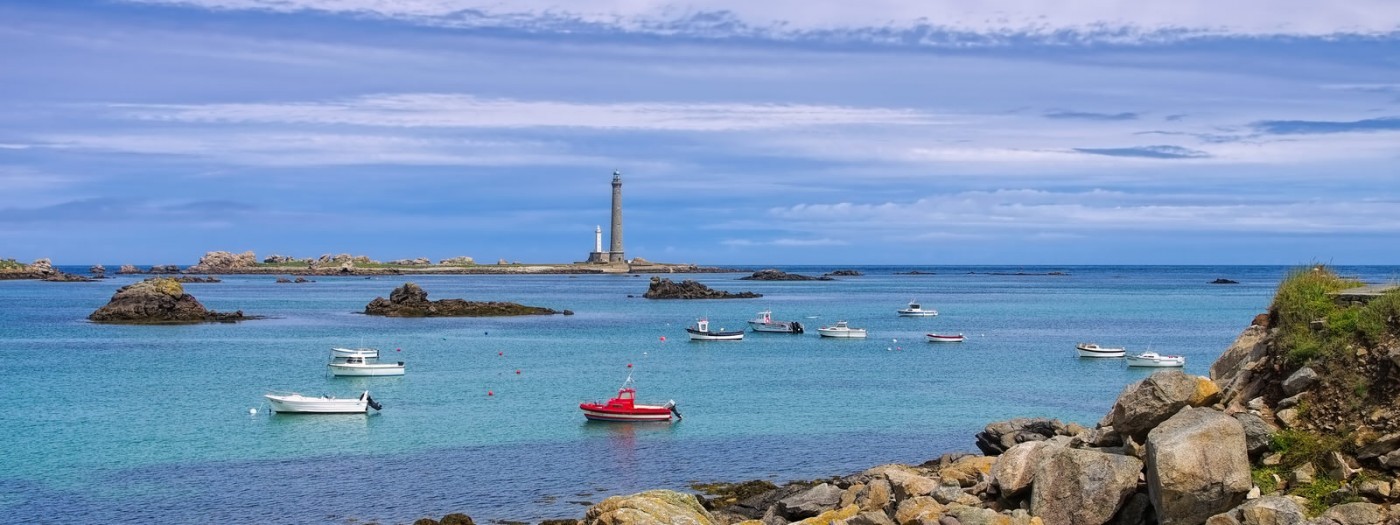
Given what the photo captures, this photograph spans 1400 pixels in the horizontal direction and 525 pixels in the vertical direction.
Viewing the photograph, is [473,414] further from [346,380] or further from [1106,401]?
[1106,401]

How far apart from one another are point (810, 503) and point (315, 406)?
24.1 m

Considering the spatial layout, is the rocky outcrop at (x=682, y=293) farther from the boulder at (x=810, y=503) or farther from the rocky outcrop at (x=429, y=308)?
the boulder at (x=810, y=503)

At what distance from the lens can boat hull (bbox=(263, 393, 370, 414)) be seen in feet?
130

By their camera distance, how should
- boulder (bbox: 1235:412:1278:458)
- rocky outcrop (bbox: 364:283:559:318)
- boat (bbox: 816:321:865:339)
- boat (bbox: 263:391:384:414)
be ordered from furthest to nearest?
rocky outcrop (bbox: 364:283:559:318), boat (bbox: 816:321:865:339), boat (bbox: 263:391:384:414), boulder (bbox: 1235:412:1278:458)

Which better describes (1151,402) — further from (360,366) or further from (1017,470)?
(360,366)

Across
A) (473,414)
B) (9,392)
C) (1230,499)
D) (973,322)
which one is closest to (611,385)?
(473,414)

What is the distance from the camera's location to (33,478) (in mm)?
28375

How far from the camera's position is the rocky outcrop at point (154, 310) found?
279 feet

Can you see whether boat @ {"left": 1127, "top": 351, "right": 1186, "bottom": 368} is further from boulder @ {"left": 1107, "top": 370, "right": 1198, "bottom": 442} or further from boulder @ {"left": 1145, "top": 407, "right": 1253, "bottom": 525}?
boulder @ {"left": 1145, "top": 407, "right": 1253, "bottom": 525}

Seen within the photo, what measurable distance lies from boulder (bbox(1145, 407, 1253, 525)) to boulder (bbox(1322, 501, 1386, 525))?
0.96 m

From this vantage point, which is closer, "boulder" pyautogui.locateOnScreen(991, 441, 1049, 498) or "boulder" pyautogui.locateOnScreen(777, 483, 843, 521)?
"boulder" pyautogui.locateOnScreen(991, 441, 1049, 498)

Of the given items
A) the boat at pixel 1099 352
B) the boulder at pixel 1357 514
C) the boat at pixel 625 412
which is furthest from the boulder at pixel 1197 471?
the boat at pixel 1099 352

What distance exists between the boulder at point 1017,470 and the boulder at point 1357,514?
3.48m

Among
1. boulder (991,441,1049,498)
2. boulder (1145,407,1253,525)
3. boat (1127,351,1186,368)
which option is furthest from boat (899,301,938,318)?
boulder (1145,407,1253,525)
